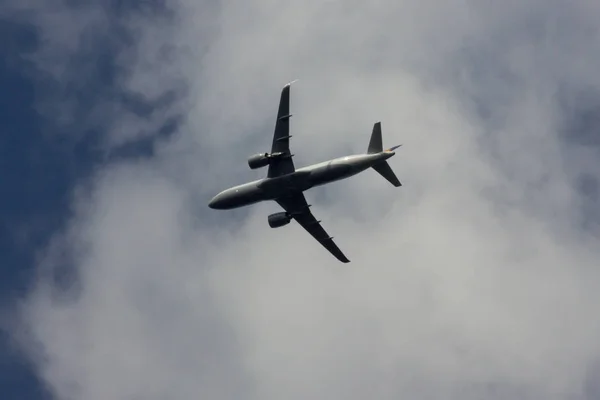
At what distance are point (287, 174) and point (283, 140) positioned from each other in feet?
11.5

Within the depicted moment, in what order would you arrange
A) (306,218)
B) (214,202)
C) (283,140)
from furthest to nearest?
(306,218) → (214,202) → (283,140)

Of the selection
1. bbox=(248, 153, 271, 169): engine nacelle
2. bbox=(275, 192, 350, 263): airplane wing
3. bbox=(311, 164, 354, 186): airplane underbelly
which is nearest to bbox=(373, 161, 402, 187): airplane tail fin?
bbox=(311, 164, 354, 186): airplane underbelly

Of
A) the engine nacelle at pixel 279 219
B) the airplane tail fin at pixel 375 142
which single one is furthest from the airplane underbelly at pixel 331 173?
the engine nacelle at pixel 279 219

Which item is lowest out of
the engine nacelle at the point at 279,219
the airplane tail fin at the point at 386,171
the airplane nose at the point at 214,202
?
the airplane tail fin at the point at 386,171

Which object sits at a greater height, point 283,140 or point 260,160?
point 283,140

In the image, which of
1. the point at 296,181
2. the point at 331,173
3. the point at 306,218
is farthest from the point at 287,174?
the point at 306,218

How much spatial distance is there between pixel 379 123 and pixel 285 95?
→ 9.87 metres

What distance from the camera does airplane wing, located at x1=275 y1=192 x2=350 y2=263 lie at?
4090 inches

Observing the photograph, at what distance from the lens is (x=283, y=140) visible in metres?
98.8

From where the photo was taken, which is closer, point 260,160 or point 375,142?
point 375,142

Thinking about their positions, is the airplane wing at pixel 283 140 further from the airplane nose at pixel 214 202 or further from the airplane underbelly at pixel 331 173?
the airplane nose at pixel 214 202

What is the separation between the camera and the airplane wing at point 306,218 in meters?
104

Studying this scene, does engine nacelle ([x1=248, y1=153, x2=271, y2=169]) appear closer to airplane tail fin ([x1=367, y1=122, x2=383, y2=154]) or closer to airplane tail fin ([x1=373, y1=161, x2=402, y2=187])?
airplane tail fin ([x1=367, y1=122, x2=383, y2=154])

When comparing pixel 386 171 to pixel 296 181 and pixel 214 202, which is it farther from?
pixel 214 202
